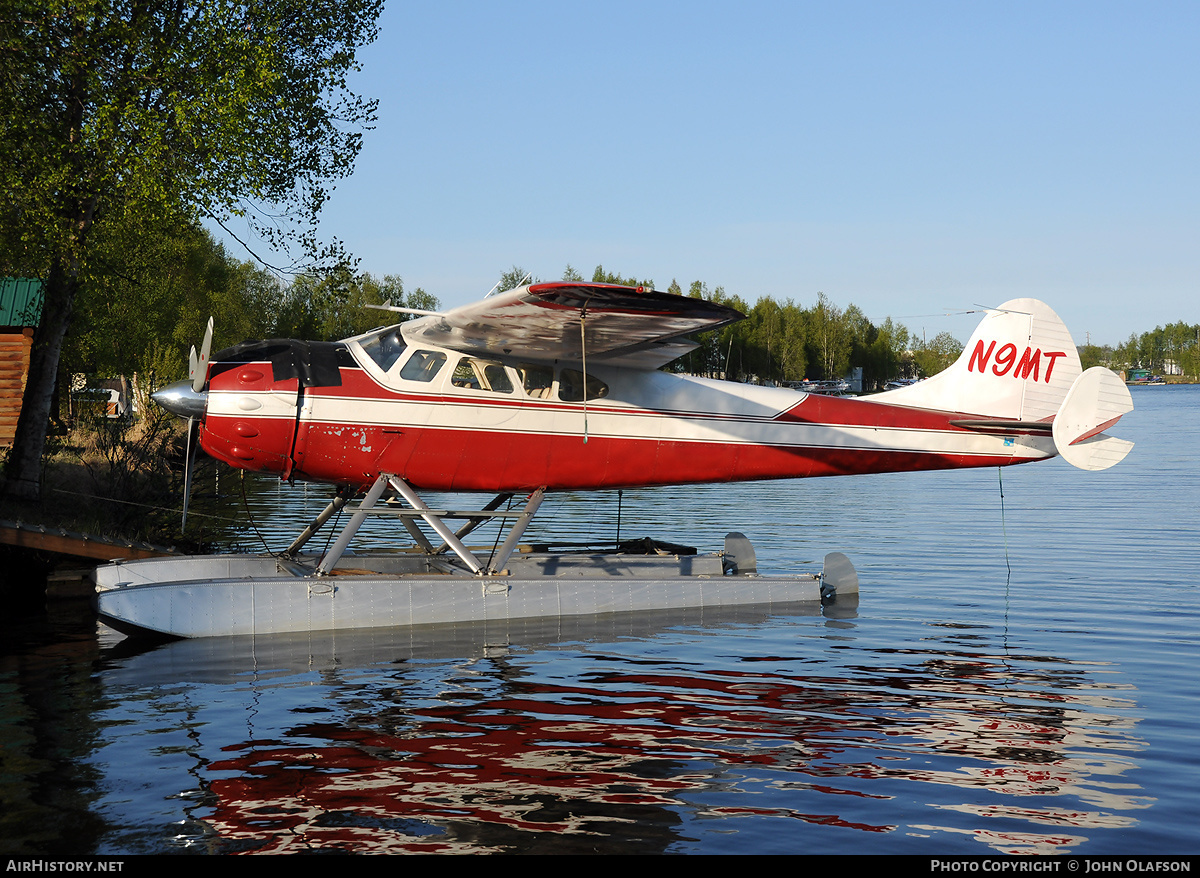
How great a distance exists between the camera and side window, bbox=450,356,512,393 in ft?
33.6

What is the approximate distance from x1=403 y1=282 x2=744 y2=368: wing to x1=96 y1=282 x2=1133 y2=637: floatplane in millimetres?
32

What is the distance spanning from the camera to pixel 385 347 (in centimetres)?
1016

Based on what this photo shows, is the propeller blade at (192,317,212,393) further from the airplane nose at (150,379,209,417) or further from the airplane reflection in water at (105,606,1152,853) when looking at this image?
the airplane reflection in water at (105,606,1152,853)

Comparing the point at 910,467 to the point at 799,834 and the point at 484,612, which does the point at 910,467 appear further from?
Result: the point at 799,834

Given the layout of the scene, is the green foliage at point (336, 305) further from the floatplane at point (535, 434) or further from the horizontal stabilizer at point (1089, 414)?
the horizontal stabilizer at point (1089, 414)

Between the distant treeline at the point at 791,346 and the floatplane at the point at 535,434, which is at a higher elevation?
the distant treeline at the point at 791,346

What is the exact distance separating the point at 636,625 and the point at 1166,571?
27.8ft

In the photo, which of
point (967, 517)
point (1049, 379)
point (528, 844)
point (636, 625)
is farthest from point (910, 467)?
point (967, 517)

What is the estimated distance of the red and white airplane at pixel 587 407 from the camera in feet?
31.1

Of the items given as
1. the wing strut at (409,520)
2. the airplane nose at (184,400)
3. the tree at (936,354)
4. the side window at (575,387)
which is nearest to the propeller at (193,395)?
the airplane nose at (184,400)

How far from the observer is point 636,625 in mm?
10492

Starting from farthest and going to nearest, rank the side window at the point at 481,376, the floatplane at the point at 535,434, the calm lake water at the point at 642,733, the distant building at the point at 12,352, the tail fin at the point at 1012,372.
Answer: the distant building at the point at 12,352
the tail fin at the point at 1012,372
the side window at the point at 481,376
the floatplane at the point at 535,434
the calm lake water at the point at 642,733

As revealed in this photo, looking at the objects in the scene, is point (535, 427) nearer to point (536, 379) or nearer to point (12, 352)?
point (536, 379)

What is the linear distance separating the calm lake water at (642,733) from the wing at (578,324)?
121 inches
